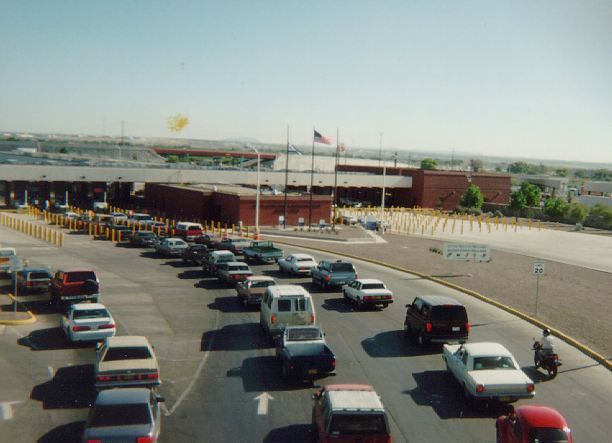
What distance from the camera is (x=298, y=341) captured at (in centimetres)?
1905

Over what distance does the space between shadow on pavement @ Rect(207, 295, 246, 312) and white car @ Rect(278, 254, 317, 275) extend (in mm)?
6429

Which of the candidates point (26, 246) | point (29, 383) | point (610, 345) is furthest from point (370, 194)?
point (29, 383)

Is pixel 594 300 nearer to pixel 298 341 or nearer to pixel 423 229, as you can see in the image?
pixel 298 341

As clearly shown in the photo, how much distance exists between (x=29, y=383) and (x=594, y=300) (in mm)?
26807

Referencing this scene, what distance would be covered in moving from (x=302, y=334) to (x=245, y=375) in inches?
81.6

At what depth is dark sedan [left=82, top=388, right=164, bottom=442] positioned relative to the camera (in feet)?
40.1

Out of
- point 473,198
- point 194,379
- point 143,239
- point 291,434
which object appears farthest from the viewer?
point 473,198

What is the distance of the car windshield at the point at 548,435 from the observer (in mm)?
12336

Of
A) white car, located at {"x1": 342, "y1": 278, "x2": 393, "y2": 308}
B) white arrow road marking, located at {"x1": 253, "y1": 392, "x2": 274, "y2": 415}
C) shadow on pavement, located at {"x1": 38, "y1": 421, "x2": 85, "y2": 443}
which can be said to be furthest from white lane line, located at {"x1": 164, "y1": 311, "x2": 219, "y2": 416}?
white car, located at {"x1": 342, "y1": 278, "x2": 393, "y2": 308}

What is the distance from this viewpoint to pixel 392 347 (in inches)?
877

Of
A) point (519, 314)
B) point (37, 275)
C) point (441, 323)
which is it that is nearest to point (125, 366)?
point (441, 323)

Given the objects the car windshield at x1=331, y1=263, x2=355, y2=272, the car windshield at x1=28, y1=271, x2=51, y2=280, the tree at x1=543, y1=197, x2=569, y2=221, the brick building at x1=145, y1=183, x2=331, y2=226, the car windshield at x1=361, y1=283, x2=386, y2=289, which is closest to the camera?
the car windshield at x1=361, y1=283, x2=386, y2=289

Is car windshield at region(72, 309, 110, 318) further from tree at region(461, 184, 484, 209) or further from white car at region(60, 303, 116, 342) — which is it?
tree at region(461, 184, 484, 209)

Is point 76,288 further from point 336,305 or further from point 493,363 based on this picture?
point 493,363
